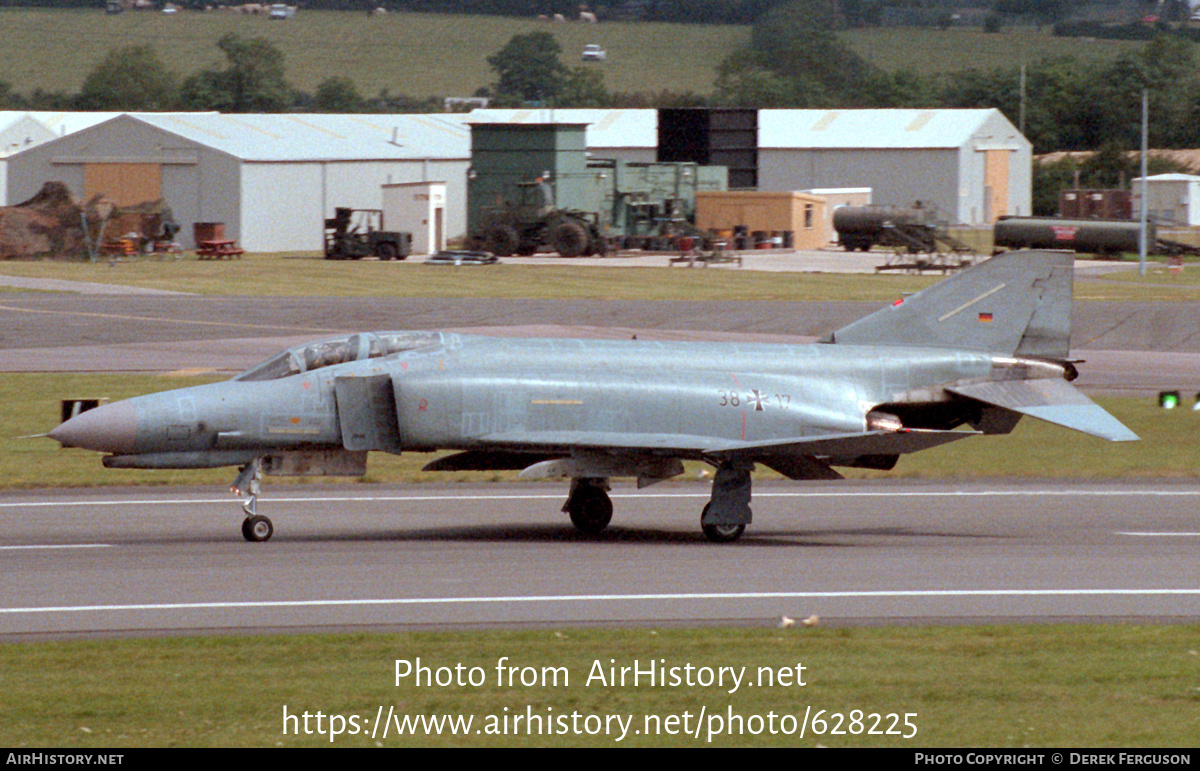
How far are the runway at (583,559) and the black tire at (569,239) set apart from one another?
50.0 metres

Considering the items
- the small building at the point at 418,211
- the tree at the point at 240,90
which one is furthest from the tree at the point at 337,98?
the small building at the point at 418,211

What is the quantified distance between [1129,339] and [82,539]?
106 ft

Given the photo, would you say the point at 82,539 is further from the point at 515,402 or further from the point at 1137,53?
the point at 1137,53

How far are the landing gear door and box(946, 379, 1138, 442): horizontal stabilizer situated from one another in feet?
22.4

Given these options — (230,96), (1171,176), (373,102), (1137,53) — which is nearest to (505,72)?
(373,102)

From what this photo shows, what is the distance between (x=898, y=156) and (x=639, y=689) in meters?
91.5

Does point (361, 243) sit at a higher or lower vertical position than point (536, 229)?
lower

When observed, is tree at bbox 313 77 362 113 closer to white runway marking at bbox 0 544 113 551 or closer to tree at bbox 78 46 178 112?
tree at bbox 78 46 178 112

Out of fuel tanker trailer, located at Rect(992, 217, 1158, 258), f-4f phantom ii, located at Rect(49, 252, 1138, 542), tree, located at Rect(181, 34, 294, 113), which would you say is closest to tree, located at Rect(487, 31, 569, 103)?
tree, located at Rect(181, 34, 294, 113)

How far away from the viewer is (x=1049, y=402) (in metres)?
18.2

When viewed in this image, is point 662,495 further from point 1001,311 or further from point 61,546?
point 61,546

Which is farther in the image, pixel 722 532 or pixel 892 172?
pixel 892 172

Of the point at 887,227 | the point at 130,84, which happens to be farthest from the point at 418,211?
the point at 130,84

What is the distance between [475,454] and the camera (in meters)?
18.0
